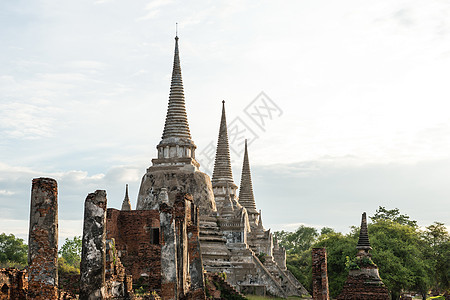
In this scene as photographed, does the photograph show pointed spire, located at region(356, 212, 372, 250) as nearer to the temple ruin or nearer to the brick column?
the temple ruin

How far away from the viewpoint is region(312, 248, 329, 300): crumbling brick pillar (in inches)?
856

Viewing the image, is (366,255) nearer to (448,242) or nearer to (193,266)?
(193,266)

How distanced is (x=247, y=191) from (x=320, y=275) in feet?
85.7

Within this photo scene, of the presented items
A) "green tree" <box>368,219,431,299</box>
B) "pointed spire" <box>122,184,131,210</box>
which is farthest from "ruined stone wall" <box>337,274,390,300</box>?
"pointed spire" <box>122,184,131,210</box>

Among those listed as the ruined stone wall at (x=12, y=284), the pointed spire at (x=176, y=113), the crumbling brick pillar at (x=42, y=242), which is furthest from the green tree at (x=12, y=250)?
the crumbling brick pillar at (x=42, y=242)

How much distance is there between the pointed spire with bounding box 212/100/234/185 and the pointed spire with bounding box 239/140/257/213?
5093mm

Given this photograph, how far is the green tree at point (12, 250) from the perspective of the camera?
4324cm

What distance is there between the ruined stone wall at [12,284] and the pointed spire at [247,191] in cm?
3399

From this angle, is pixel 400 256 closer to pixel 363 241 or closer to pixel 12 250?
pixel 363 241

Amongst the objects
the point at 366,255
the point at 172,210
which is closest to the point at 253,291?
the point at 366,255

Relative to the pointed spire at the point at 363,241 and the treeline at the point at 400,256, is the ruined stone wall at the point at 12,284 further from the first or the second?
the treeline at the point at 400,256

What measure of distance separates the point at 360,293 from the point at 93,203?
40.3 ft

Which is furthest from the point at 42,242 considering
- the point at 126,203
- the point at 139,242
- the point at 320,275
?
the point at 126,203

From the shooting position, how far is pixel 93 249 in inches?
497
